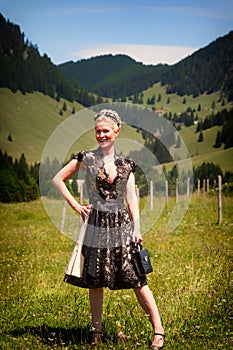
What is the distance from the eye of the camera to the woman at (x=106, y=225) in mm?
4871

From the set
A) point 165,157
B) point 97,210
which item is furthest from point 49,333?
point 165,157

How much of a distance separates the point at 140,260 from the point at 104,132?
3.84 feet

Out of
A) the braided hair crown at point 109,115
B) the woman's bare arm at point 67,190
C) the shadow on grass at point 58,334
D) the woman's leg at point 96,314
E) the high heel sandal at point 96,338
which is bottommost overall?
the shadow on grass at point 58,334

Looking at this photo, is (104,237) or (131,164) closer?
(104,237)

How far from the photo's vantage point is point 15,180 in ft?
201

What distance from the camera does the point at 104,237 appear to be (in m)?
4.91

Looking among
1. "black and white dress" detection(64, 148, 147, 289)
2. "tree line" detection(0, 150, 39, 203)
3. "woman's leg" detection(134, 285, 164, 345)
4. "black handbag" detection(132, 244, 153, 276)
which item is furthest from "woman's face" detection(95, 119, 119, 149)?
"tree line" detection(0, 150, 39, 203)

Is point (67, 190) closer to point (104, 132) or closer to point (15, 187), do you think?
point (104, 132)

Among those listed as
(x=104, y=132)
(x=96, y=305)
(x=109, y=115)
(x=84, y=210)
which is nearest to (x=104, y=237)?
(x=84, y=210)

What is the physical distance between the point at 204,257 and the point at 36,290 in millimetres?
3346

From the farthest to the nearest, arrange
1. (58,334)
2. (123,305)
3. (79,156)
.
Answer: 1. (123,305)
2. (58,334)
3. (79,156)

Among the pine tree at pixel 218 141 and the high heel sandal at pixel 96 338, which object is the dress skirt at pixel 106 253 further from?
the pine tree at pixel 218 141

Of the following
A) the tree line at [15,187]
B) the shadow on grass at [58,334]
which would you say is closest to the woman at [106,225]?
the shadow on grass at [58,334]

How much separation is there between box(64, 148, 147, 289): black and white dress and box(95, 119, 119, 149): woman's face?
15cm
